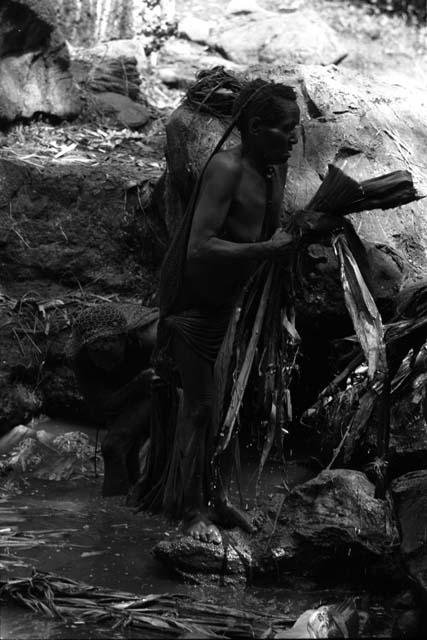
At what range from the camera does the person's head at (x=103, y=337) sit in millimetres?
7320

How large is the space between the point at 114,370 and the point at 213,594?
2.26 m

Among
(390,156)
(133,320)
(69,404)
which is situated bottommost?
(69,404)

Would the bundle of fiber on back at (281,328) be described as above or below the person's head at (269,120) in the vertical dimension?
below

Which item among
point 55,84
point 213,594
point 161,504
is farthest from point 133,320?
point 55,84

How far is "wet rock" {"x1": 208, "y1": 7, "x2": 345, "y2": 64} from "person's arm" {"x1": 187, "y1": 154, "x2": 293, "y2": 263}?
7.45 meters

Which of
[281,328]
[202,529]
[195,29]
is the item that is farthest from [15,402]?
[195,29]

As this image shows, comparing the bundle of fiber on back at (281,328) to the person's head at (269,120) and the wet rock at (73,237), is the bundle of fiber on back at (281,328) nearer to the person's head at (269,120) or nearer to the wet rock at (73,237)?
the person's head at (269,120)

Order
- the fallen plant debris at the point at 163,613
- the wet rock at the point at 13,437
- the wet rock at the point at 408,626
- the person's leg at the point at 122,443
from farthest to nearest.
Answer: the wet rock at the point at 13,437
the person's leg at the point at 122,443
the wet rock at the point at 408,626
the fallen plant debris at the point at 163,613

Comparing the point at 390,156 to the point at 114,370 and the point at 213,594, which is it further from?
the point at 213,594

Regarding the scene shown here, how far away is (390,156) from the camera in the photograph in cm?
927

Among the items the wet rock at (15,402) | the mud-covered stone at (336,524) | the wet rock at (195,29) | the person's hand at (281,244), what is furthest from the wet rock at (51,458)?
the wet rock at (195,29)

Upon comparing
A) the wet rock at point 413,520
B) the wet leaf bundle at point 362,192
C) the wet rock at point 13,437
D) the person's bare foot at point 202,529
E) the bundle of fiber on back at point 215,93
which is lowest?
the wet rock at point 13,437

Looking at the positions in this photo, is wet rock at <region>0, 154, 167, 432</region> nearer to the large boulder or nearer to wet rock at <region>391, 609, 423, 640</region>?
the large boulder

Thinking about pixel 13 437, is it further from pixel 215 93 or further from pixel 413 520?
pixel 413 520
